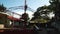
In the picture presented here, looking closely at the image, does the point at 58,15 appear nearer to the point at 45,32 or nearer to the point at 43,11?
the point at 45,32

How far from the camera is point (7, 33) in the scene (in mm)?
15211

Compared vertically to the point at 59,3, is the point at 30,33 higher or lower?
lower

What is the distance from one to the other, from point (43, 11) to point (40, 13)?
157 centimetres

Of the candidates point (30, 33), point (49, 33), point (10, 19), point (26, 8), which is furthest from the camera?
point (10, 19)

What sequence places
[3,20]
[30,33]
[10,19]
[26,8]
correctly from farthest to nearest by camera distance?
[10,19]
[3,20]
[26,8]
[30,33]

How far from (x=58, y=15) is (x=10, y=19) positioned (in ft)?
37.4

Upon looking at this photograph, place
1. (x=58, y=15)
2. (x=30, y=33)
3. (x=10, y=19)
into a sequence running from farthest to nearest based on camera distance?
(x=10, y=19) → (x=58, y=15) → (x=30, y=33)

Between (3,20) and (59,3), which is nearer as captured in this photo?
(59,3)

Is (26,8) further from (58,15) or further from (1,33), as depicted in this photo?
(1,33)

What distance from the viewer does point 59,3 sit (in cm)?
2467

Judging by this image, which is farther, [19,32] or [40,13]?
[40,13]

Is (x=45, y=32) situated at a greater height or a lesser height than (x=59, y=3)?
lesser

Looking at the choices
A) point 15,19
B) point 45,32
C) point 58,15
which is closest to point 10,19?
point 15,19

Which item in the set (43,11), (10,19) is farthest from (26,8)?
(43,11)
